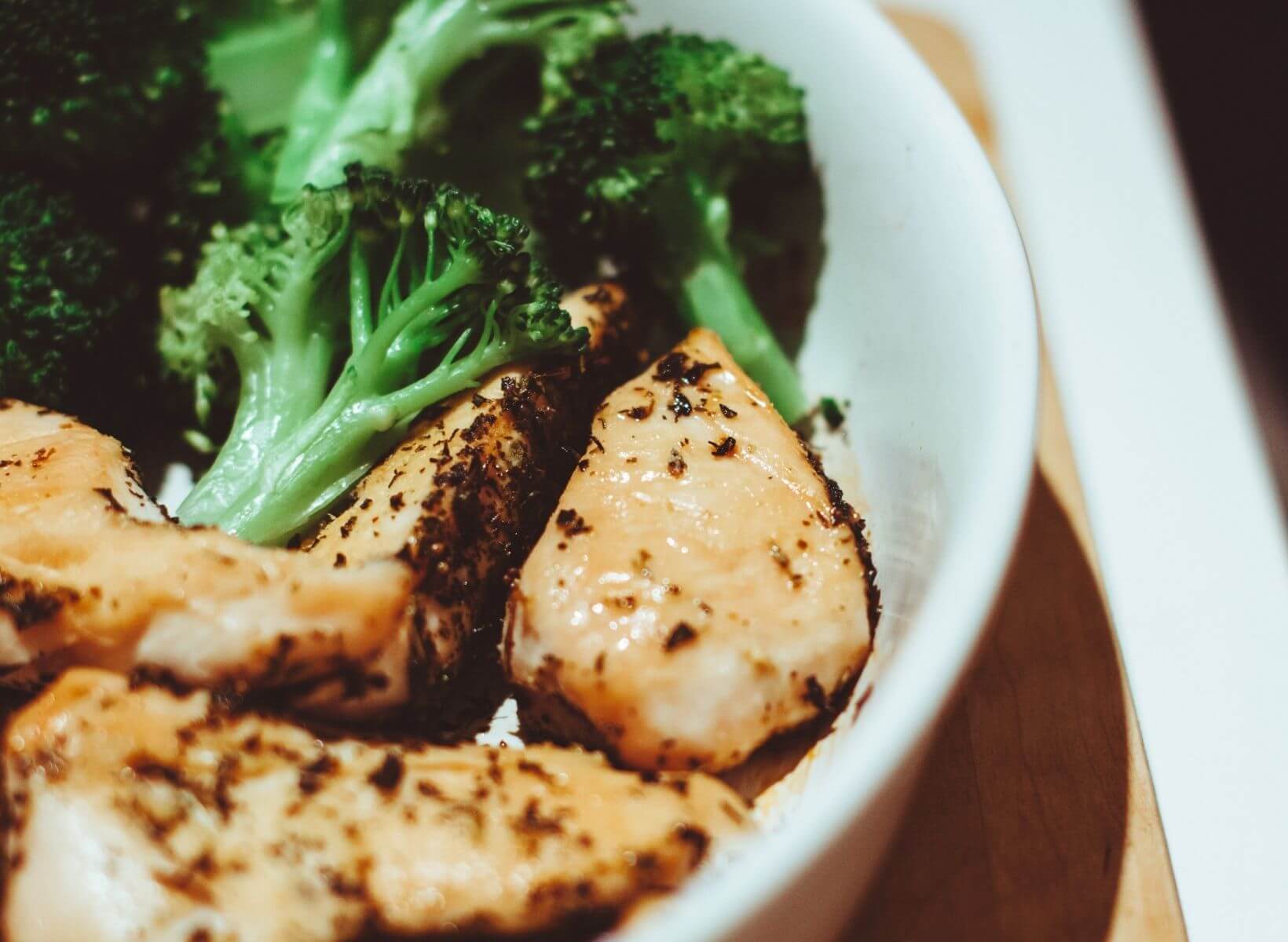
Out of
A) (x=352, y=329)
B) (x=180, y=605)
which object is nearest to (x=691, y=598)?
(x=180, y=605)

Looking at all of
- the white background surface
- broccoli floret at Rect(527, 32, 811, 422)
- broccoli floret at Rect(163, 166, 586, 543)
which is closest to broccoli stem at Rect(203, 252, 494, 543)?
broccoli floret at Rect(163, 166, 586, 543)

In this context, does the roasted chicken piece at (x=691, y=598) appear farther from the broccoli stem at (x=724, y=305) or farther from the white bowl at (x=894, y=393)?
the broccoli stem at (x=724, y=305)

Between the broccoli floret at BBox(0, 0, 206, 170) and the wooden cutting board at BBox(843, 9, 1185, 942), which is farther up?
the broccoli floret at BBox(0, 0, 206, 170)

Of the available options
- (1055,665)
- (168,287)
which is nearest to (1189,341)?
(1055,665)

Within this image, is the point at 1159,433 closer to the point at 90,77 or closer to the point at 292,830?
the point at 292,830

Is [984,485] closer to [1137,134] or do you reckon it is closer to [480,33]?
[480,33]

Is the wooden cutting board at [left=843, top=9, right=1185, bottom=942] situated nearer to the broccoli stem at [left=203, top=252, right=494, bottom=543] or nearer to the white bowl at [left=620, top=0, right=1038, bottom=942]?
the white bowl at [left=620, top=0, right=1038, bottom=942]
